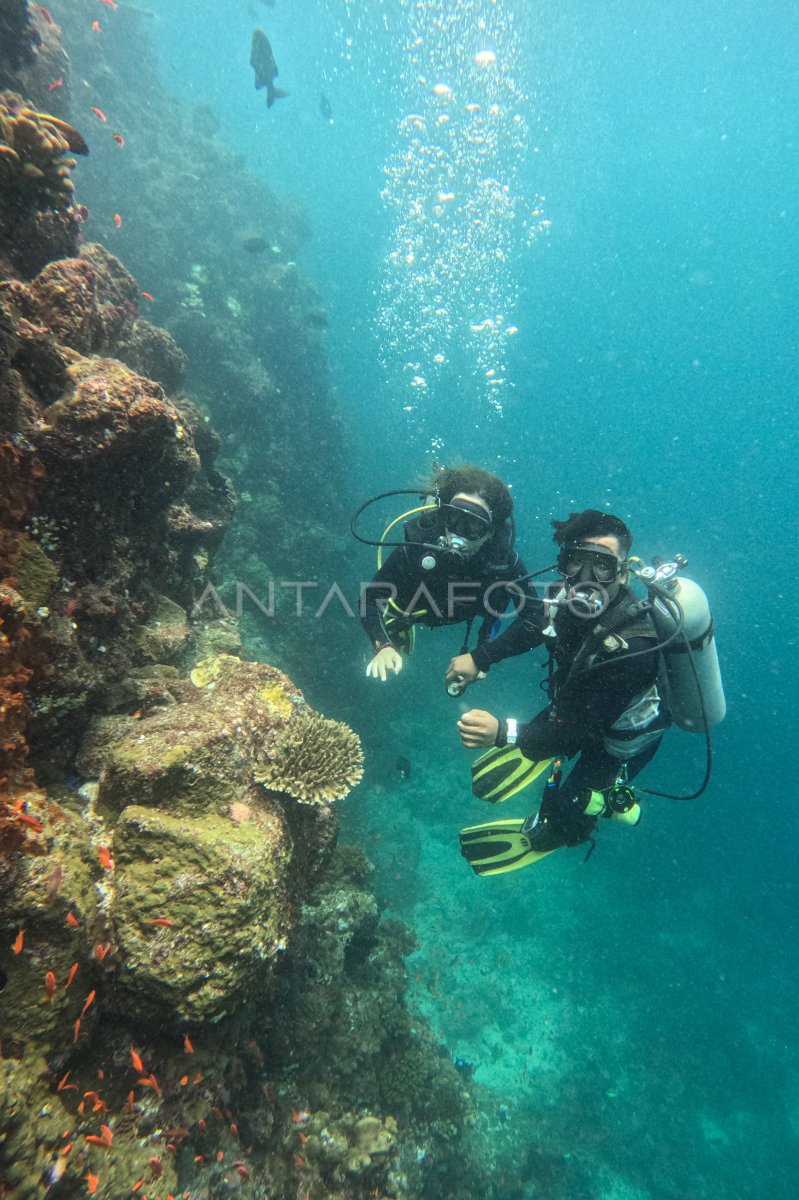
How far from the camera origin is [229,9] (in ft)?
169

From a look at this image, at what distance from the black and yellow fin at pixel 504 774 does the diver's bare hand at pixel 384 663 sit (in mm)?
1374

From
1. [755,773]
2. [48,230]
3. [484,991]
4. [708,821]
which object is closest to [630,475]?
[755,773]

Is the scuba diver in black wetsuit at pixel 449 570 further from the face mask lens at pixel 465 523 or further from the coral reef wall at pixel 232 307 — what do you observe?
the coral reef wall at pixel 232 307

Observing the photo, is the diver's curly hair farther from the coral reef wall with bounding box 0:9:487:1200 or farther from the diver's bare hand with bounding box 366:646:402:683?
the coral reef wall with bounding box 0:9:487:1200

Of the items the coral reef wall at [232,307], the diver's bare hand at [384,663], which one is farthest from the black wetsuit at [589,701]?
the coral reef wall at [232,307]

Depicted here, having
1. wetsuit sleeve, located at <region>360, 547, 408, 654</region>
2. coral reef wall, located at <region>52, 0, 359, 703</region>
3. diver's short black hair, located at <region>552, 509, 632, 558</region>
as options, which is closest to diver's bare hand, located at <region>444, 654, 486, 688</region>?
wetsuit sleeve, located at <region>360, 547, 408, 654</region>

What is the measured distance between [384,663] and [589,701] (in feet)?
6.88

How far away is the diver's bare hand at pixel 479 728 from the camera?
4.40 metres

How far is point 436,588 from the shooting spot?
20.3ft

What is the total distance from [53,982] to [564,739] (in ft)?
12.5

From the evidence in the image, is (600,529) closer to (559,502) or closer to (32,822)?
(32,822)

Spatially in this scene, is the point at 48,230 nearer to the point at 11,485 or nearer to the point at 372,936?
the point at 11,485

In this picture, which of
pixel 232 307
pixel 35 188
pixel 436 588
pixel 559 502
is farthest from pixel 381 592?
pixel 559 502

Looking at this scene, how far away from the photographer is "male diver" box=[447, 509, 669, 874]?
4297mm
